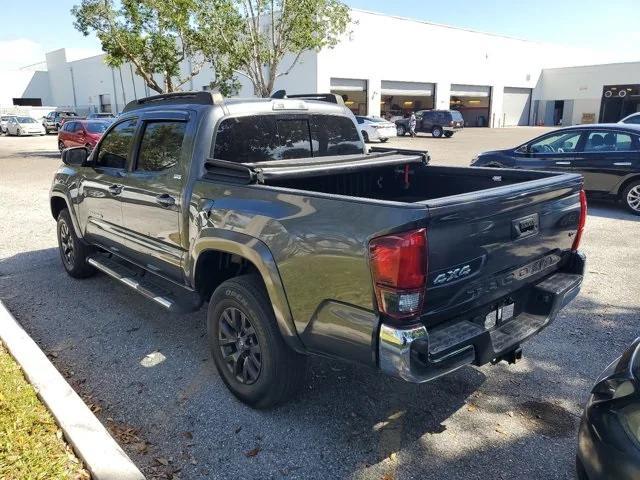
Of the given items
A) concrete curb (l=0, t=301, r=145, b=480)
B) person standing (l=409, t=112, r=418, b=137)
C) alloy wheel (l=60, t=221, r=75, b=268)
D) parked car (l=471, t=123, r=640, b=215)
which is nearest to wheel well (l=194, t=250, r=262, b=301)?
concrete curb (l=0, t=301, r=145, b=480)

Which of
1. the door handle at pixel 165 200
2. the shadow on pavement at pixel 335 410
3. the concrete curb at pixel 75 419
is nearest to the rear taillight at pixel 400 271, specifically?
the shadow on pavement at pixel 335 410

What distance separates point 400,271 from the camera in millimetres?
2363

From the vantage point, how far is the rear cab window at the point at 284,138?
380cm

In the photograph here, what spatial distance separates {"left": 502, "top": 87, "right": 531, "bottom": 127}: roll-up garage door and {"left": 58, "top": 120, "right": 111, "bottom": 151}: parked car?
39155 millimetres

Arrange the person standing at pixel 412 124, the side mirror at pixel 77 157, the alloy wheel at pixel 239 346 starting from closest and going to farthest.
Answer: the alloy wheel at pixel 239 346, the side mirror at pixel 77 157, the person standing at pixel 412 124

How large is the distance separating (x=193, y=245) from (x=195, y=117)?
95 centimetres

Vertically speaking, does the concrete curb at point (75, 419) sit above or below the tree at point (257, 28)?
below

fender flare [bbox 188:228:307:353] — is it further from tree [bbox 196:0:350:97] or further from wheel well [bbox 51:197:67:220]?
tree [bbox 196:0:350:97]

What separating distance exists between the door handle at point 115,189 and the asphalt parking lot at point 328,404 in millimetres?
1190

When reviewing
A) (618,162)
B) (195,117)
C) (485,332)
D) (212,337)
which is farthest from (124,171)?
(618,162)

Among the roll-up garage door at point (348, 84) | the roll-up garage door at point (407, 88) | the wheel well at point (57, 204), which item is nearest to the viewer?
the wheel well at point (57, 204)

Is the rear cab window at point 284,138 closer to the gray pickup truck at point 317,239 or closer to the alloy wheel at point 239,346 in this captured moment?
the gray pickup truck at point 317,239

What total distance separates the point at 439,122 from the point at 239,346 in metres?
33.0

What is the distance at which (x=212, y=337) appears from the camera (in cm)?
356
